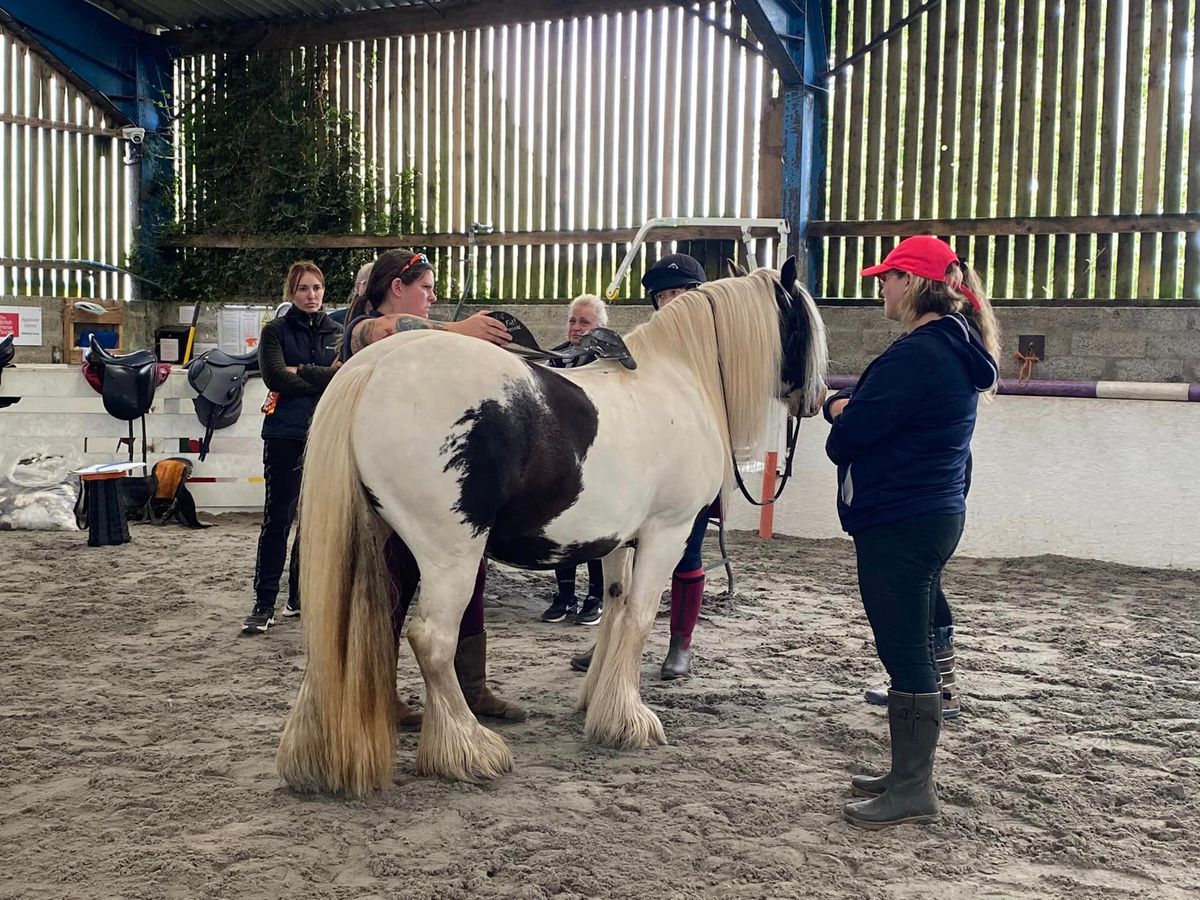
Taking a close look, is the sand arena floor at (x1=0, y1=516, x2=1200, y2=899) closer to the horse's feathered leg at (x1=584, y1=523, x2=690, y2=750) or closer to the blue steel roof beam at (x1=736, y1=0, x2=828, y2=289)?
the horse's feathered leg at (x1=584, y1=523, x2=690, y2=750)

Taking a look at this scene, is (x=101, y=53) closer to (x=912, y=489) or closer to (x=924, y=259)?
(x=924, y=259)

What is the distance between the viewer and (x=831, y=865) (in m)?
2.26

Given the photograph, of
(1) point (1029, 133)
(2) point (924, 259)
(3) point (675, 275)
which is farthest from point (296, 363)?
(1) point (1029, 133)

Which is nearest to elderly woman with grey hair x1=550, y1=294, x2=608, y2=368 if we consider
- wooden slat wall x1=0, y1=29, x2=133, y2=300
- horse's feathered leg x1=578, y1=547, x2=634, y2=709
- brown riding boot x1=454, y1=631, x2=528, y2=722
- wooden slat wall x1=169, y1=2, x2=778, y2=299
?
horse's feathered leg x1=578, y1=547, x2=634, y2=709

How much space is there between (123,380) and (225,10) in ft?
15.9

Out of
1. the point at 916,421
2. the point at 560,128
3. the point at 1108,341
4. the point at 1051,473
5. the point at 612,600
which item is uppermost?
the point at 560,128

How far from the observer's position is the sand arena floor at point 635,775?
2.19 m

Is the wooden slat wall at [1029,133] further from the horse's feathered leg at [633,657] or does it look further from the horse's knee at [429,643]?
the horse's knee at [429,643]

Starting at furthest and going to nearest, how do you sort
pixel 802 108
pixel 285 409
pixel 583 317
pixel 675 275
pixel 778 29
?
1. pixel 802 108
2. pixel 778 29
3. pixel 583 317
4. pixel 285 409
5. pixel 675 275

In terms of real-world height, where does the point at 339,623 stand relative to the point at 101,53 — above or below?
below

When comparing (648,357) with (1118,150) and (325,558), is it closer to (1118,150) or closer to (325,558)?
(325,558)

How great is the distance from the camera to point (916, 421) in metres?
2.47

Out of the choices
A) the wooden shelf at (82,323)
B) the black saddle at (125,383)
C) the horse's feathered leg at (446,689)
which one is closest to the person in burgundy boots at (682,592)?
the horse's feathered leg at (446,689)

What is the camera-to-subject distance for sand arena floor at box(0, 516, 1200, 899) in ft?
7.19
